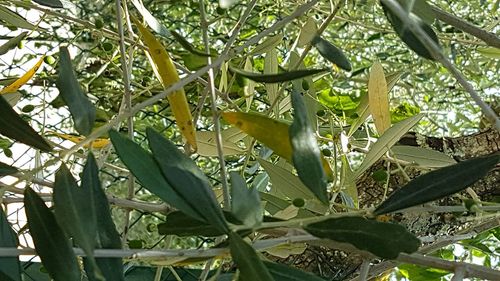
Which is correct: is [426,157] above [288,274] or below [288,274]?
above

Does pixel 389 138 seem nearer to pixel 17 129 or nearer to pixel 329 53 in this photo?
pixel 329 53

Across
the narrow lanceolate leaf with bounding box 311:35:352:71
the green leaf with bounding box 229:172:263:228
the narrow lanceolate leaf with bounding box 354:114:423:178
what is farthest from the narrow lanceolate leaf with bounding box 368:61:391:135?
the green leaf with bounding box 229:172:263:228

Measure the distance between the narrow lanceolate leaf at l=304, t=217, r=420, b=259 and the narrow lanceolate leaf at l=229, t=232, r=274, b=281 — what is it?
0.10 feet

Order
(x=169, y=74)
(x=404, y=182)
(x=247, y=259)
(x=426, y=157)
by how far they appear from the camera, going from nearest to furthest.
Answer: (x=247, y=259)
(x=169, y=74)
(x=426, y=157)
(x=404, y=182)

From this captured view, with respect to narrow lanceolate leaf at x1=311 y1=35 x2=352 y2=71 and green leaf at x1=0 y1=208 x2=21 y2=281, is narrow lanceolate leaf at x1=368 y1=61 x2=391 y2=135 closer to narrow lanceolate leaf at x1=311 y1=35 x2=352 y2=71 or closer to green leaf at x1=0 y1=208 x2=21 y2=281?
narrow lanceolate leaf at x1=311 y1=35 x2=352 y2=71

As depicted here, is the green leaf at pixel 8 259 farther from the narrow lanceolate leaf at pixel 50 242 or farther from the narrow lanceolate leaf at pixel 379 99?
the narrow lanceolate leaf at pixel 379 99

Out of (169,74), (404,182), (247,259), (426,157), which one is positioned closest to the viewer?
(247,259)

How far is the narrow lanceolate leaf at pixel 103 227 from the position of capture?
0.37 metres

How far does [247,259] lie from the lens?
31 centimetres

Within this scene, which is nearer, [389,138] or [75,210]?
[75,210]

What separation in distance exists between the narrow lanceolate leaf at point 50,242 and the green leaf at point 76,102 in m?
0.04

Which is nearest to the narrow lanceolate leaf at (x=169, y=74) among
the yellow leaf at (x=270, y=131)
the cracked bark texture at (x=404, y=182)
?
the yellow leaf at (x=270, y=131)

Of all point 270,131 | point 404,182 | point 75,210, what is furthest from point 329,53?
point 404,182

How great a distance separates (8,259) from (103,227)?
0.05 m
